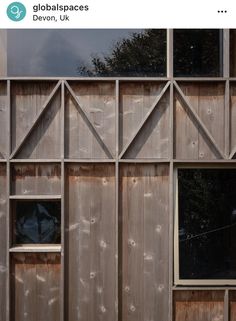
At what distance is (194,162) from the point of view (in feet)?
19.3

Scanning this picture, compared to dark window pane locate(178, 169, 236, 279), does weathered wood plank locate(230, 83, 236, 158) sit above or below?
above

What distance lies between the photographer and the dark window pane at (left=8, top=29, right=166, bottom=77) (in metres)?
5.97

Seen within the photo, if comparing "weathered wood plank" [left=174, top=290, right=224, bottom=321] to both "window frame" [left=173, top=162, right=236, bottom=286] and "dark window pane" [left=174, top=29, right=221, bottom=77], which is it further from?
"dark window pane" [left=174, top=29, right=221, bottom=77]

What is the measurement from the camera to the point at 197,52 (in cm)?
602

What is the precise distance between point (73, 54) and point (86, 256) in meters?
3.11

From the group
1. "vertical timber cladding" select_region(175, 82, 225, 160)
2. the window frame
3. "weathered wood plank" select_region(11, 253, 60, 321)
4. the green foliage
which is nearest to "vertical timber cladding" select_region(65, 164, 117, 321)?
"weathered wood plank" select_region(11, 253, 60, 321)

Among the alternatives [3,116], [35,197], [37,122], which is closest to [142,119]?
[37,122]

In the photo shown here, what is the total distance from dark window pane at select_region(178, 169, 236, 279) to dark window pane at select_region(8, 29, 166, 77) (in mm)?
1806

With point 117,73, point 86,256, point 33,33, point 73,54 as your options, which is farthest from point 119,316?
point 33,33
